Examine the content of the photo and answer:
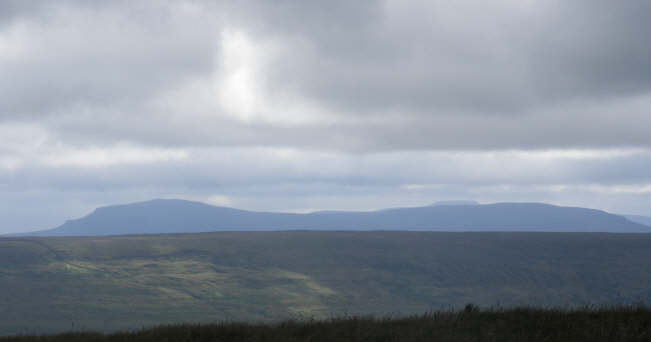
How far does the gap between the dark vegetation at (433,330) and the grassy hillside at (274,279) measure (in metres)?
89.2

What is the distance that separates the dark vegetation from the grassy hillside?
8920 centimetres

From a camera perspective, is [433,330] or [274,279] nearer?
[433,330]

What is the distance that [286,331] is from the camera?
13578mm

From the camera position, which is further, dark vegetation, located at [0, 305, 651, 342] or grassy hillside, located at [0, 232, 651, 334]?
grassy hillside, located at [0, 232, 651, 334]

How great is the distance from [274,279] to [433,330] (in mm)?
142768

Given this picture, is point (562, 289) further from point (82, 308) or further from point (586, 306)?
point (586, 306)

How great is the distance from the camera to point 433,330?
13.6 meters

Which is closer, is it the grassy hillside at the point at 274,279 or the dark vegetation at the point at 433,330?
the dark vegetation at the point at 433,330

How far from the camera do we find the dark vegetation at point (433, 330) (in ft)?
Result: 42.4

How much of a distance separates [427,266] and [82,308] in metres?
97.8

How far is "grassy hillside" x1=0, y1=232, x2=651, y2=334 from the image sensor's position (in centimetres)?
11850

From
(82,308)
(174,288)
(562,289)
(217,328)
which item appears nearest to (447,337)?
(217,328)

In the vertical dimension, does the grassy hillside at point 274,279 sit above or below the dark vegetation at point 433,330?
below

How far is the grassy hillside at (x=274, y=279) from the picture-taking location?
118 meters
